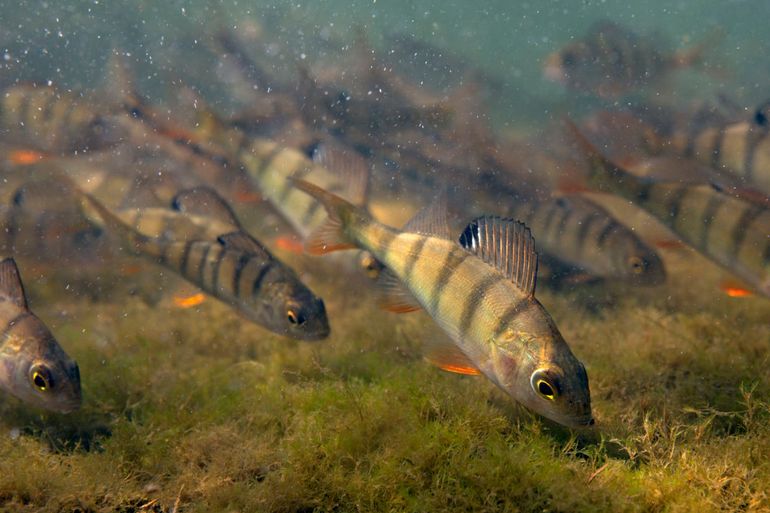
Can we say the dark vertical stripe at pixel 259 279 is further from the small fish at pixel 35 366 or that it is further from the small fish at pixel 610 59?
the small fish at pixel 610 59

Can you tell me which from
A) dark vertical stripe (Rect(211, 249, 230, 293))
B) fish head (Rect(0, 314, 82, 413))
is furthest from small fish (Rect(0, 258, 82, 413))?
dark vertical stripe (Rect(211, 249, 230, 293))

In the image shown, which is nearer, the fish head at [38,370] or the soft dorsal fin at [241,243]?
the fish head at [38,370]

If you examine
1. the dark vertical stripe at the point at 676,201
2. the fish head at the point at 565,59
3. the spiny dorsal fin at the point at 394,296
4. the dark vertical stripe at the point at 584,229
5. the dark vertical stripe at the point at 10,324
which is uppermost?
the fish head at the point at 565,59

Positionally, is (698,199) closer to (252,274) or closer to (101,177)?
(252,274)

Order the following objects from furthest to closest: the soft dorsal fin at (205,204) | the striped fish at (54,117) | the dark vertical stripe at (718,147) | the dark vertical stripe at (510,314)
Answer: the striped fish at (54,117) → the dark vertical stripe at (718,147) → the soft dorsal fin at (205,204) → the dark vertical stripe at (510,314)

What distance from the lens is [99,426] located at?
174 inches

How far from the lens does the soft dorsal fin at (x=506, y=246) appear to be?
3.15 metres

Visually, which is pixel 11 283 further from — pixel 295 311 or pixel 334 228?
pixel 334 228

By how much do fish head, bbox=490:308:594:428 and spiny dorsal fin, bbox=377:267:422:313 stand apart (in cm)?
77

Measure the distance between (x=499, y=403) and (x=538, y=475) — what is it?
105 cm

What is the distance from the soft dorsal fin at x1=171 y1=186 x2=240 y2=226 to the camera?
590 centimetres

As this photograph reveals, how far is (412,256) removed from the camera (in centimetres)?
367

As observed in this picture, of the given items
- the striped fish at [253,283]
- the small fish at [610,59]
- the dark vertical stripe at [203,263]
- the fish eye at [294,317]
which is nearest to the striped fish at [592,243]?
the striped fish at [253,283]

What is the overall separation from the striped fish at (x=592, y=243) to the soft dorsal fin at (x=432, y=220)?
12.4 feet
